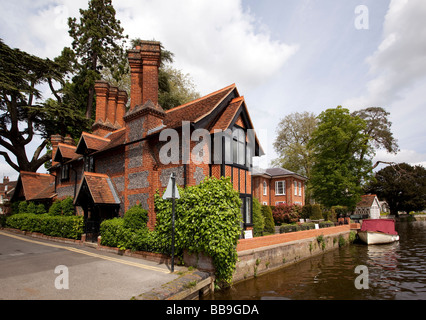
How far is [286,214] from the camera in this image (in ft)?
96.5

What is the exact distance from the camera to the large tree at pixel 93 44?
98.7 feet

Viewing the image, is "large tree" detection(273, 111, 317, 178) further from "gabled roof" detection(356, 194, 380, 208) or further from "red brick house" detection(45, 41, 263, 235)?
"red brick house" detection(45, 41, 263, 235)

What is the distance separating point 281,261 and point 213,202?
7277 mm

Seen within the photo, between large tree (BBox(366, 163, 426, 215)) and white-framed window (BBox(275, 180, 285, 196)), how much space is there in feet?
110

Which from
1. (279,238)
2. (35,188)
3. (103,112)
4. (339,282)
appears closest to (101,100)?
(103,112)

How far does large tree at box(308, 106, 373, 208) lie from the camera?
3139 cm

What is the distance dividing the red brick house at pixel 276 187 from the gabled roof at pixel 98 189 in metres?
21.3

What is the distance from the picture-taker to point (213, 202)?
9.60 meters

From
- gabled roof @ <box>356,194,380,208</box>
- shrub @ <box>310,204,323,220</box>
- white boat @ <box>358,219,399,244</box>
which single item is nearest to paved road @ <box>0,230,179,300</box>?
shrub @ <box>310,204,323,220</box>

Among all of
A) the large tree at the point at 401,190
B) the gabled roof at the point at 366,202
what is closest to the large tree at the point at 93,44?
the gabled roof at the point at 366,202

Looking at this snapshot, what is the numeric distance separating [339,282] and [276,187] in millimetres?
24897

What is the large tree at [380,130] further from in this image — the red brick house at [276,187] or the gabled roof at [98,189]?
the gabled roof at [98,189]
